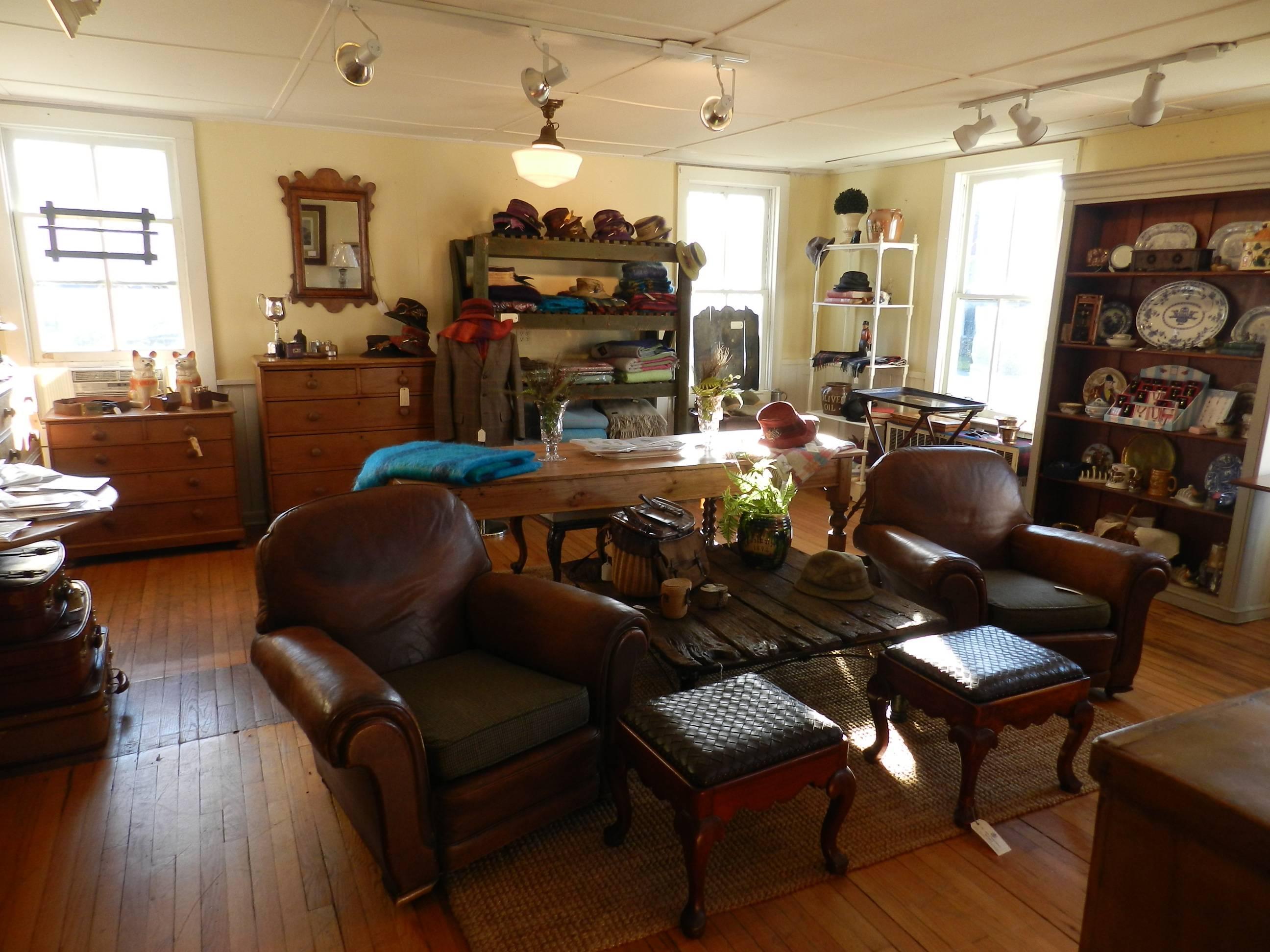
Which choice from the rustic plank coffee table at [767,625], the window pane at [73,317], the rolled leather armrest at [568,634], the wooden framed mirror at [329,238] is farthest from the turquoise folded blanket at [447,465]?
the window pane at [73,317]

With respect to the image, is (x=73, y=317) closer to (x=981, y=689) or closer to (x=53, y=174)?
(x=53, y=174)

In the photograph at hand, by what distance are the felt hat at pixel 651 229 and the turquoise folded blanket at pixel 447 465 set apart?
2527 mm

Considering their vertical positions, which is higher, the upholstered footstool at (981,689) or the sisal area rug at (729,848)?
the upholstered footstool at (981,689)

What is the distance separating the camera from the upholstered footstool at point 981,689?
2.24 meters

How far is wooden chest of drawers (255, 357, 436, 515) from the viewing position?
4.61 metres

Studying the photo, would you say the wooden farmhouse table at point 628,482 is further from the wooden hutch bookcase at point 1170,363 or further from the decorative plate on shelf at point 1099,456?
the decorative plate on shelf at point 1099,456

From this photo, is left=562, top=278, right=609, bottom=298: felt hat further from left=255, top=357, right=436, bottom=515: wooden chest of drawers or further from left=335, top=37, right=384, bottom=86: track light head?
left=335, top=37, right=384, bottom=86: track light head

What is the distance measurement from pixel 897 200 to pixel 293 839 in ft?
17.5

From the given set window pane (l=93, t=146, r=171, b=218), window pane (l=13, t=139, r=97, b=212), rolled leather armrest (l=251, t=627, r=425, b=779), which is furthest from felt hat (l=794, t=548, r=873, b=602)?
window pane (l=13, t=139, r=97, b=212)

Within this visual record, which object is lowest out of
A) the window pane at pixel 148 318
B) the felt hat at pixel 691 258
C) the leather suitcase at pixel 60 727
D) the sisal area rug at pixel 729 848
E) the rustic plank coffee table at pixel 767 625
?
the sisal area rug at pixel 729 848

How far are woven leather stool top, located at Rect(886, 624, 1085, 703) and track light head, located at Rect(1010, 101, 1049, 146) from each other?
2361 millimetres

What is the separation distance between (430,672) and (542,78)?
80.8 inches

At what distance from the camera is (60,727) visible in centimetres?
259

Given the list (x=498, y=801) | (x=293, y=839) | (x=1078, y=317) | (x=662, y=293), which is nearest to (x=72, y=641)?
(x=293, y=839)
